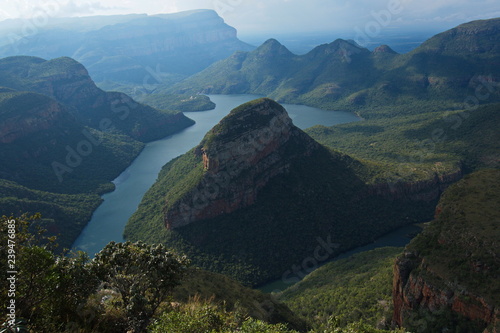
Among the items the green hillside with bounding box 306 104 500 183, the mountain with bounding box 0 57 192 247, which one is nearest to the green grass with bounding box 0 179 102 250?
the mountain with bounding box 0 57 192 247

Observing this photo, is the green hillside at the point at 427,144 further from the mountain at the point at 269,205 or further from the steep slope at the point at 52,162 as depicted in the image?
the steep slope at the point at 52,162

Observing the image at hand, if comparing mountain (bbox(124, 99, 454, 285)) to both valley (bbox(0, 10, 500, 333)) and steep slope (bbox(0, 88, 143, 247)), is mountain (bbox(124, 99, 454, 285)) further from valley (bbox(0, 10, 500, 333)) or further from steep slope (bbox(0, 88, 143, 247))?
steep slope (bbox(0, 88, 143, 247))

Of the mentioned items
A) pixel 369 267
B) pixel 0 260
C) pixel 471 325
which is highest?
pixel 0 260

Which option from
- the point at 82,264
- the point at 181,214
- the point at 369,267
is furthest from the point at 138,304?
the point at 181,214

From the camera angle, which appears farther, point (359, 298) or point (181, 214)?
point (181, 214)

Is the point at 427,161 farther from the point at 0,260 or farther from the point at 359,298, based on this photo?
the point at 0,260

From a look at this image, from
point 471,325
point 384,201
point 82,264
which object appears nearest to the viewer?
point 82,264

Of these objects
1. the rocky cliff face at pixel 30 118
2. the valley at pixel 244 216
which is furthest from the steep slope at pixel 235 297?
the rocky cliff face at pixel 30 118

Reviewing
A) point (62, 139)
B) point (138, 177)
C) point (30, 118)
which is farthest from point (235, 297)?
point (30, 118)
